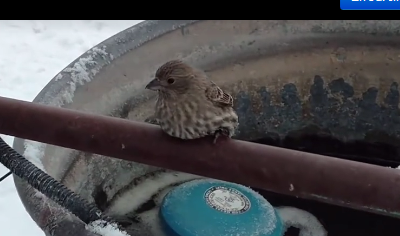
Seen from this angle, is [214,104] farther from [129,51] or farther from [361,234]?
[361,234]

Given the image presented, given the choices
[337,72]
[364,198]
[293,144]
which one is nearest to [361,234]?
[293,144]

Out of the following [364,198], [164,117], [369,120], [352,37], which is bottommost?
[364,198]

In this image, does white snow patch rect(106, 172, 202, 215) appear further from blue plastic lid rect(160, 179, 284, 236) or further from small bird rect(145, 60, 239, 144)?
small bird rect(145, 60, 239, 144)

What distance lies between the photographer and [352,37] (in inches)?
107

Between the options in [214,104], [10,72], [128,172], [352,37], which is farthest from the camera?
[10,72]

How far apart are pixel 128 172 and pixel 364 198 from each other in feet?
4.85

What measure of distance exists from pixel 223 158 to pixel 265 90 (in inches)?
59.2

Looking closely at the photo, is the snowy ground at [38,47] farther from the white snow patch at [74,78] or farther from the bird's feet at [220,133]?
the bird's feet at [220,133]

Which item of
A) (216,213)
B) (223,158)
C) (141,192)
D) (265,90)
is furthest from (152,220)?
(223,158)

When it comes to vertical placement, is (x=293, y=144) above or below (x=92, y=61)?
above

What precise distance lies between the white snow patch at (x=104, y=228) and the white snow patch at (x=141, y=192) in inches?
40.2

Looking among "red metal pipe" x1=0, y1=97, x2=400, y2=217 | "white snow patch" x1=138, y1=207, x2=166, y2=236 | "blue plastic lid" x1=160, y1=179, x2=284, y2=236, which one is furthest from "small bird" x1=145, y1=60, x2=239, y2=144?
"white snow patch" x1=138, y1=207, x2=166, y2=236

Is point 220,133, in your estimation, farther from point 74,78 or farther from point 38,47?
point 38,47

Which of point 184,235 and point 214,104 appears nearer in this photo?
point 214,104
